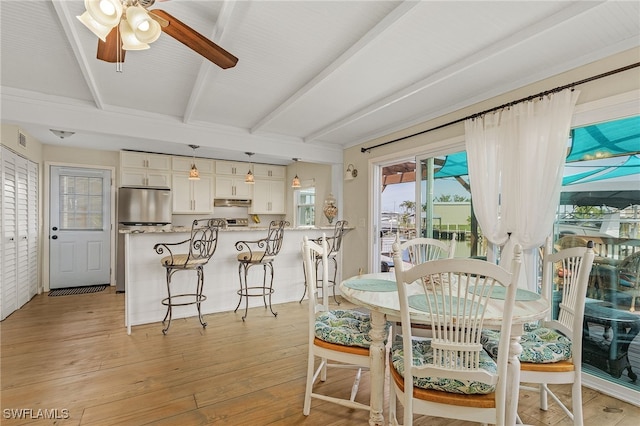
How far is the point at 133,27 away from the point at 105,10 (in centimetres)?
13

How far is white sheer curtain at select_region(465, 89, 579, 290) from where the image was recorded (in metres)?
2.38

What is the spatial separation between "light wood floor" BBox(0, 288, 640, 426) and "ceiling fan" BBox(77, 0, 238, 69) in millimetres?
2179

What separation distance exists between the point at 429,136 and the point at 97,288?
5684mm

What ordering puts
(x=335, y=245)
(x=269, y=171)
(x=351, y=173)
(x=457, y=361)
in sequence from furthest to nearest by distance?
(x=269, y=171) → (x=351, y=173) → (x=335, y=245) → (x=457, y=361)

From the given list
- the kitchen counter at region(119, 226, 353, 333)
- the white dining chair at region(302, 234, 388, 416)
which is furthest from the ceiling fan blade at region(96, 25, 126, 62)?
the kitchen counter at region(119, 226, 353, 333)

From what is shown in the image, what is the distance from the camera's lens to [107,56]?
191cm

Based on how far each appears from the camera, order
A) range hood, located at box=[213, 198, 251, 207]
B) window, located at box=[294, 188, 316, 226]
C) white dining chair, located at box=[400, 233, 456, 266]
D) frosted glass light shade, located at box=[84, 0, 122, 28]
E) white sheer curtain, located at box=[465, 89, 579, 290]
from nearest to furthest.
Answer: frosted glass light shade, located at box=[84, 0, 122, 28] < white sheer curtain, located at box=[465, 89, 579, 290] < white dining chair, located at box=[400, 233, 456, 266] < window, located at box=[294, 188, 316, 226] < range hood, located at box=[213, 198, 251, 207]

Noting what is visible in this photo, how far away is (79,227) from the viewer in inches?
205

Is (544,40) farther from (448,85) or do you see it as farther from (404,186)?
(404,186)

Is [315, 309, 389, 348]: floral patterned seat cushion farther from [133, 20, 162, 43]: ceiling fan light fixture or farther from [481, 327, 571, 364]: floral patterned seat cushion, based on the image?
[133, 20, 162, 43]: ceiling fan light fixture

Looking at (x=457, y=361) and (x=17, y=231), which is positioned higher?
(x=17, y=231)

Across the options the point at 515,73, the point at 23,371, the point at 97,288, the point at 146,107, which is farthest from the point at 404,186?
the point at 97,288

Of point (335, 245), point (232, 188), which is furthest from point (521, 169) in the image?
point (232, 188)

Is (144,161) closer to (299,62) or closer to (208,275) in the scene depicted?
(208,275)
